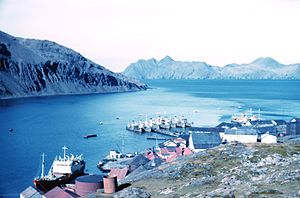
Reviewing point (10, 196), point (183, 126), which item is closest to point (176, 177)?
point (10, 196)

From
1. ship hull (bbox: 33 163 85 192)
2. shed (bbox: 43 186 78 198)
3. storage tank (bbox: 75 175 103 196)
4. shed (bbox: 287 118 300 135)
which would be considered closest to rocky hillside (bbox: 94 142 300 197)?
storage tank (bbox: 75 175 103 196)

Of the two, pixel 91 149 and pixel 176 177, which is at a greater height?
pixel 176 177

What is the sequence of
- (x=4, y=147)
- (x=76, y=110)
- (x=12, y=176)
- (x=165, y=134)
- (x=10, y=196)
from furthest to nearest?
(x=76, y=110), (x=165, y=134), (x=4, y=147), (x=12, y=176), (x=10, y=196)

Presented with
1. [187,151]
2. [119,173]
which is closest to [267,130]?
[187,151]

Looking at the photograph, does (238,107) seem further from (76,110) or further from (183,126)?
(76,110)

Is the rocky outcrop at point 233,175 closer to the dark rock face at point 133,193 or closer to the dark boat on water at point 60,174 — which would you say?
the dark rock face at point 133,193

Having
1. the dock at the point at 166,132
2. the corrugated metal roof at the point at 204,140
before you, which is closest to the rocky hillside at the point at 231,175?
the corrugated metal roof at the point at 204,140

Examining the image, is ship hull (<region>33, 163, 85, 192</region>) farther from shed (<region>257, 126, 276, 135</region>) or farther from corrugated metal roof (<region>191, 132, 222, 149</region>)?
shed (<region>257, 126, 276, 135</region>)
